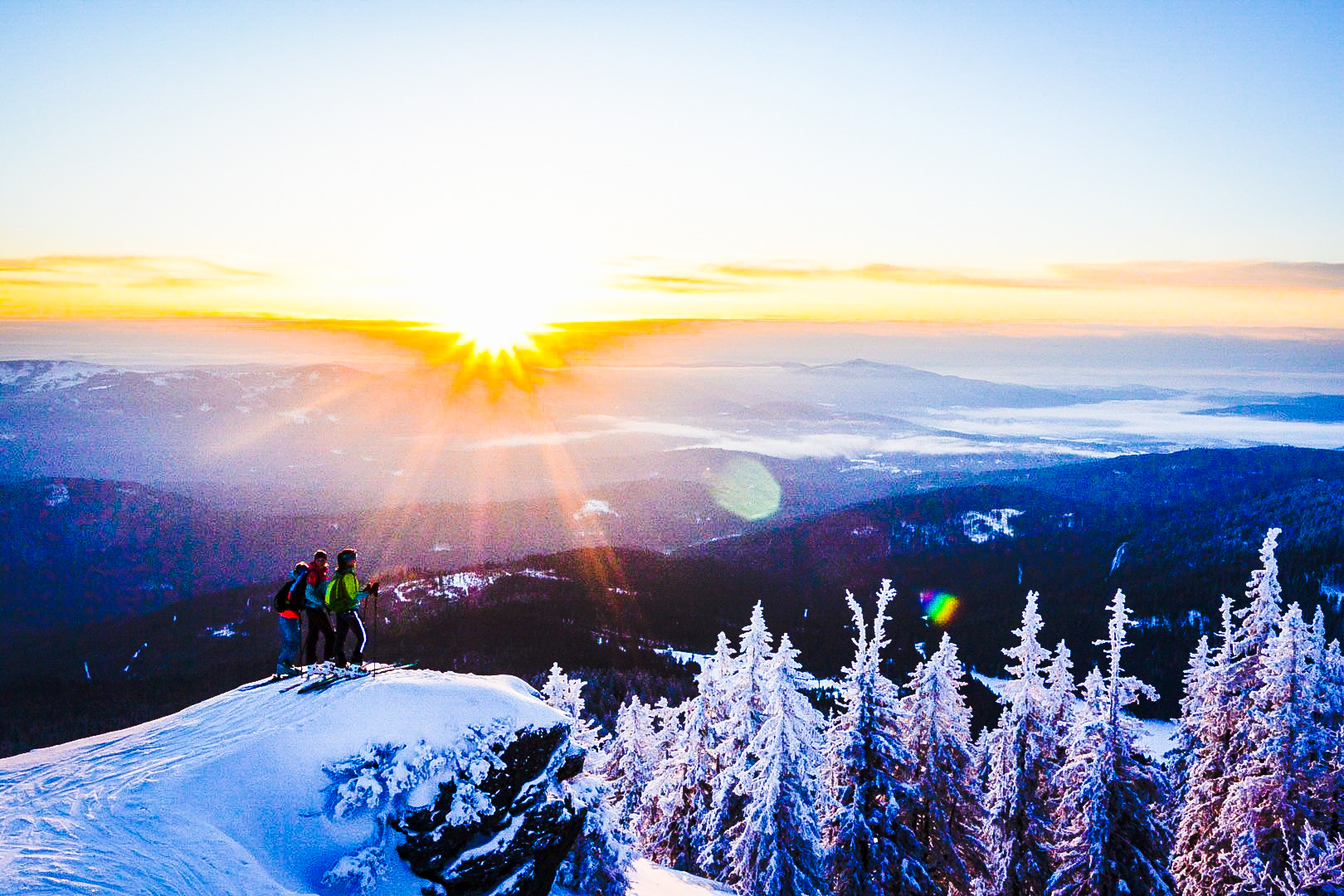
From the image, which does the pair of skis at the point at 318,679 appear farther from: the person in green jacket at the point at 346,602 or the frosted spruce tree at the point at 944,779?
the frosted spruce tree at the point at 944,779

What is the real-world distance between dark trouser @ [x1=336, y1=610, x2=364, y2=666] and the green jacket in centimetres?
31

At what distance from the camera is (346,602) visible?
54.7ft

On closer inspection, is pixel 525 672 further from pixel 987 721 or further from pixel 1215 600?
pixel 1215 600

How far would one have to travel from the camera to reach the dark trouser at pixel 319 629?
16.9 meters

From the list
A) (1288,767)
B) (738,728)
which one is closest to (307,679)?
(738,728)

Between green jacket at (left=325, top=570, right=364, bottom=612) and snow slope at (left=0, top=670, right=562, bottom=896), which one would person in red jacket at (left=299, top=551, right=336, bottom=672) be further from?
snow slope at (left=0, top=670, right=562, bottom=896)

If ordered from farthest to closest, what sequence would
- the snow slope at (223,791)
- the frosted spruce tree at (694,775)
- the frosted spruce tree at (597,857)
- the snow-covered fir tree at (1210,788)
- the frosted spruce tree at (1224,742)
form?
the frosted spruce tree at (694,775) → the snow-covered fir tree at (1210,788) → the frosted spruce tree at (1224,742) → the frosted spruce tree at (597,857) → the snow slope at (223,791)

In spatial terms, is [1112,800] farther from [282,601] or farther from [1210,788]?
[282,601]

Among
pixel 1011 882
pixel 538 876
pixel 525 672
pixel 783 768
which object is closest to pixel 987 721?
pixel 525 672

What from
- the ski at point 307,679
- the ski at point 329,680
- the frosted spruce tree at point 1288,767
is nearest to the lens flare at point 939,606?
the frosted spruce tree at point 1288,767

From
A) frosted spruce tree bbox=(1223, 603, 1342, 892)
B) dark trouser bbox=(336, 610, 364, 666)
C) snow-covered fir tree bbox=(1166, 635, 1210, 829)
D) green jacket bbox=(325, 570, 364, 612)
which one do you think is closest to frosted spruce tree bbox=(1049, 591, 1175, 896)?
snow-covered fir tree bbox=(1166, 635, 1210, 829)

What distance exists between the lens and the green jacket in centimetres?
1652

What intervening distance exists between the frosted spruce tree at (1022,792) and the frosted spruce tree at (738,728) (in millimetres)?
7597

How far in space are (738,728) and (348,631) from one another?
11353 mm
